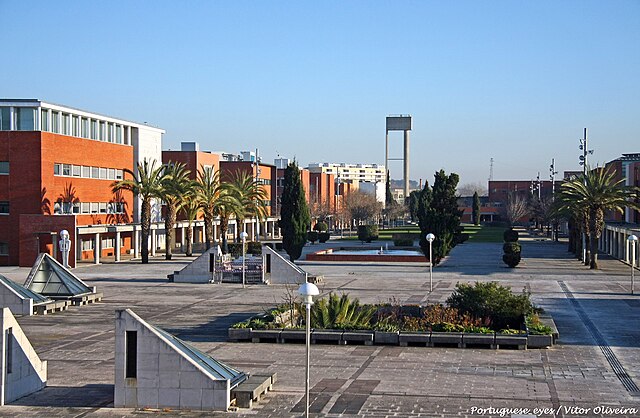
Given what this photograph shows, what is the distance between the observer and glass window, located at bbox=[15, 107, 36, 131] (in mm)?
51875

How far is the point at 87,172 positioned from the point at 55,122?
497 centimetres

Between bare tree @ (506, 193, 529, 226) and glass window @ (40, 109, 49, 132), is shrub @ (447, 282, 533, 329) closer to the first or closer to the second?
glass window @ (40, 109, 49, 132)

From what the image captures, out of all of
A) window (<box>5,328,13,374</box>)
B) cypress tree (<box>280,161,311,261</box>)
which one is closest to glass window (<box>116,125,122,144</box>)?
cypress tree (<box>280,161,311,261</box>)

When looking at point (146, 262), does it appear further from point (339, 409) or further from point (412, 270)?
point (339, 409)

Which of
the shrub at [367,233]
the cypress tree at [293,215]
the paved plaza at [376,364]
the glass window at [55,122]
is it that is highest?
the glass window at [55,122]

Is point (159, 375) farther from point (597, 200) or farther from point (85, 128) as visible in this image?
point (85, 128)

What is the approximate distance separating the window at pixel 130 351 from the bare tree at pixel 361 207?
8913cm

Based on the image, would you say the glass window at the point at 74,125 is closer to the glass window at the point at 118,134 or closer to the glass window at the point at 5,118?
the glass window at the point at 5,118

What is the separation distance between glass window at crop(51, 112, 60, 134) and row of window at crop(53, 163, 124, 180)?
2162 mm

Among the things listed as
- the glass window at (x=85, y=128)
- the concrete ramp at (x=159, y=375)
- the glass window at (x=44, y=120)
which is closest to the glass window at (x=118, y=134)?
the glass window at (x=85, y=128)

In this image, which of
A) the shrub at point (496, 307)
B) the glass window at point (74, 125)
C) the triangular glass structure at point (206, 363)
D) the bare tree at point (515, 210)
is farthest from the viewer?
the bare tree at point (515, 210)

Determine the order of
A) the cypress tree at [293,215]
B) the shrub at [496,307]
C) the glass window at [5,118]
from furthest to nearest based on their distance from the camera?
1. the cypress tree at [293,215]
2. the glass window at [5,118]
3. the shrub at [496,307]

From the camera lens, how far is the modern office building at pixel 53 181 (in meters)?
51.2

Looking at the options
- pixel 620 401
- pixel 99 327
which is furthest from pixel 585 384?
pixel 99 327
